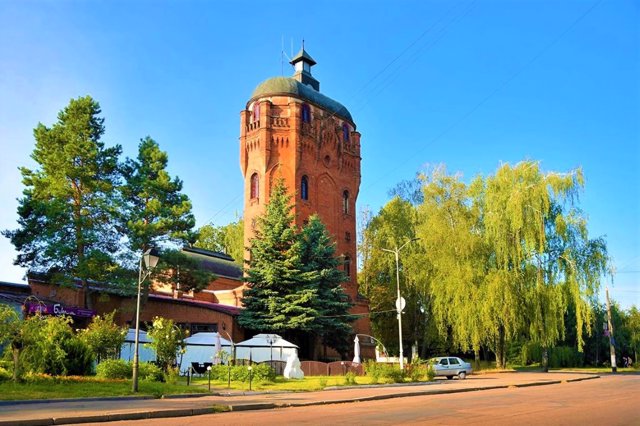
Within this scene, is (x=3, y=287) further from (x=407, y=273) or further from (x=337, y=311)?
(x=407, y=273)

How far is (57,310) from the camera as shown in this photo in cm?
3042

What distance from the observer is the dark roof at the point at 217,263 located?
50.4 meters

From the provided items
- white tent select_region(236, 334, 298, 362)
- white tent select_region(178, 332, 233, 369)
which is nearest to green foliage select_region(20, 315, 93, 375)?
white tent select_region(178, 332, 233, 369)

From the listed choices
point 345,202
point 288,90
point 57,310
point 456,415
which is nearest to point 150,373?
point 57,310

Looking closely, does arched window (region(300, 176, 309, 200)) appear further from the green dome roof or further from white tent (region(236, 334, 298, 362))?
white tent (region(236, 334, 298, 362))

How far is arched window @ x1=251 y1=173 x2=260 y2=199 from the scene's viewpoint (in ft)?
158

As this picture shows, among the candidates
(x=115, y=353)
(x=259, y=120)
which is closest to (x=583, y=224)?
(x=259, y=120)

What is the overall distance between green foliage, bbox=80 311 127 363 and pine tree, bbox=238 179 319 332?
14.4m

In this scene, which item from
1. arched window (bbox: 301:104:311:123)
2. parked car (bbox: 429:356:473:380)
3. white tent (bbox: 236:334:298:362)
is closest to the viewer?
white tent (bbox: 236:334:298:362)

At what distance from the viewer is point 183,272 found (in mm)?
35375

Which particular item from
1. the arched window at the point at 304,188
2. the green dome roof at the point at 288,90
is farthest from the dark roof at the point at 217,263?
the green dome roof at the point at 288,90

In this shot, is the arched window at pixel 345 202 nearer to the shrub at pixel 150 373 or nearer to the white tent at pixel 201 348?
the white tent at pixel 201 348

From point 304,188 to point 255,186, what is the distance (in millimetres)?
4195

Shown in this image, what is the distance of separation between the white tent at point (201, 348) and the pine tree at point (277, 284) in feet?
20.5
